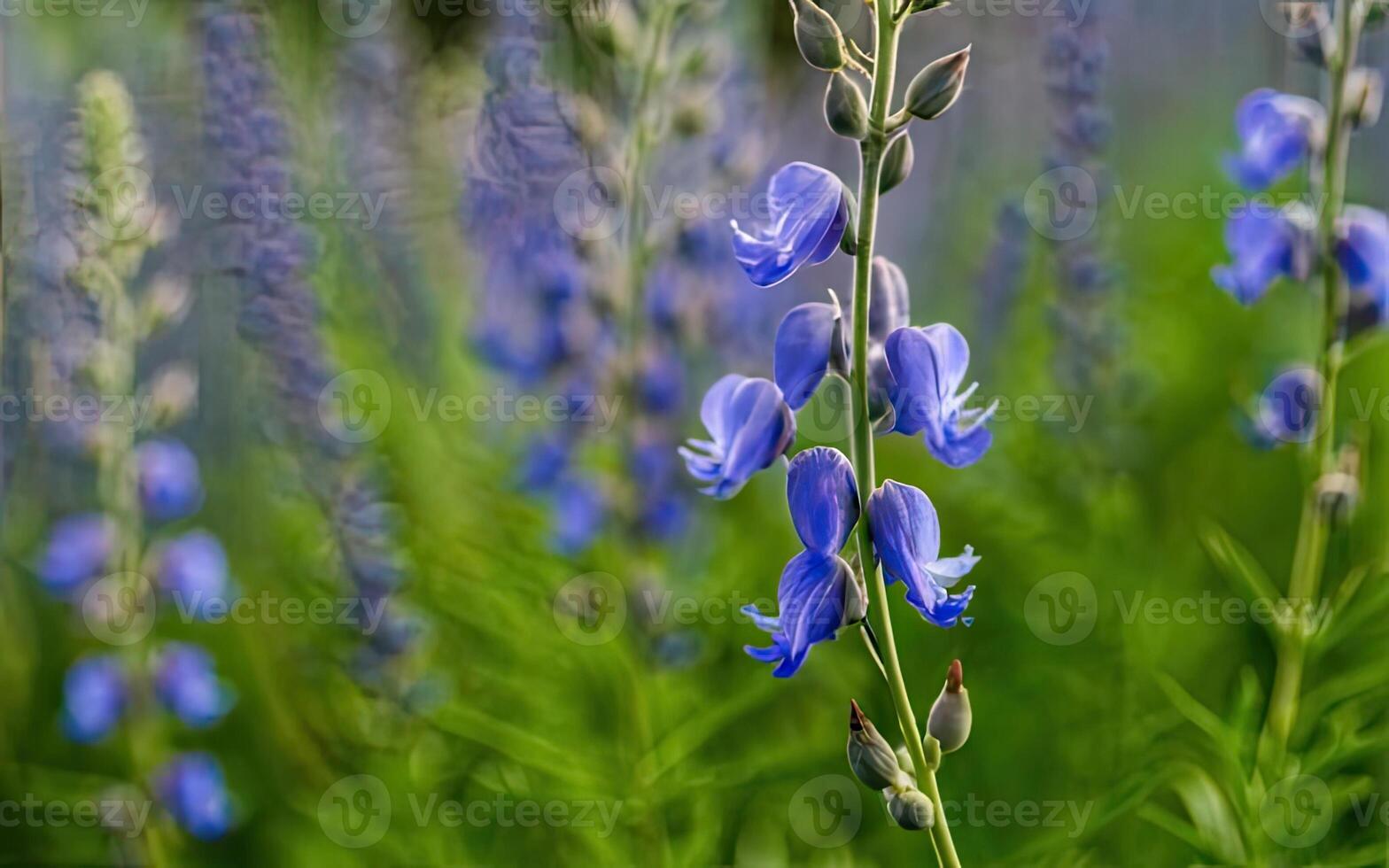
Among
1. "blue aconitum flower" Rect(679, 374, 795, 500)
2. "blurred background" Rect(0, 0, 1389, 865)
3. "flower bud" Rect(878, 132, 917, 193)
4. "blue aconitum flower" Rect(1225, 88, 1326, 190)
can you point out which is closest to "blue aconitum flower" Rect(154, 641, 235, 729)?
"blurred background" Rect(0, 0, 1389, 865)

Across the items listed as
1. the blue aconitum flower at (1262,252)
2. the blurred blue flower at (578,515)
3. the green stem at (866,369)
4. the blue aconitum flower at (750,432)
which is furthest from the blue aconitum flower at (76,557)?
the blue aconitum flower at (1262,252)

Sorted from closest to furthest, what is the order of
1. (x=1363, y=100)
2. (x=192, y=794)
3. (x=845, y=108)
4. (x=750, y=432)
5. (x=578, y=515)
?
(x=845, y=108) < (x=750, y=432) < (x=1363, y=100) < (x=192, y=794) < (x=578, y=515)

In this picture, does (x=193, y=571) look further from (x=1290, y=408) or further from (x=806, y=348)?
(x=1290, y=408)

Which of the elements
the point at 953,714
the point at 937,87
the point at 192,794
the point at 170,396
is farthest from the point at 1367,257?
the point at 192,794

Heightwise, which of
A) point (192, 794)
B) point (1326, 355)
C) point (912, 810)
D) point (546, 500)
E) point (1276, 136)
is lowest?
point (192, 794)

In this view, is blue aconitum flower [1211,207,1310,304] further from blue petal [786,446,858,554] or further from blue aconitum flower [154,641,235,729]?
blue aconitum flower [154,641,235,729]

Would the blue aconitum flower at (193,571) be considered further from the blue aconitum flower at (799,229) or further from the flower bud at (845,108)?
the flower bud at (845,108)

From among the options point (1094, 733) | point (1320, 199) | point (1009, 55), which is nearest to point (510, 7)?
point (1320, 199)
